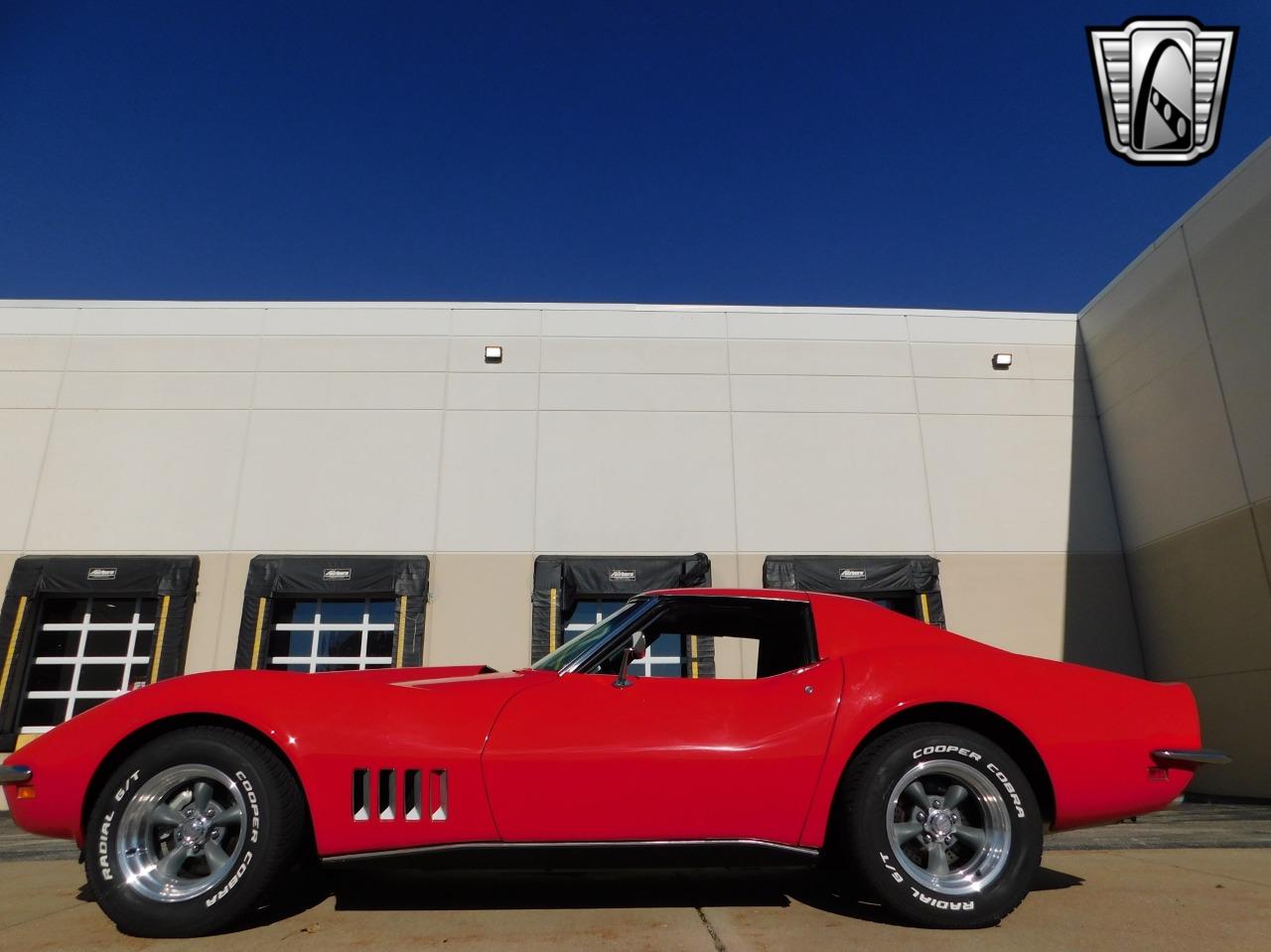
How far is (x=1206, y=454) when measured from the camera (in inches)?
335

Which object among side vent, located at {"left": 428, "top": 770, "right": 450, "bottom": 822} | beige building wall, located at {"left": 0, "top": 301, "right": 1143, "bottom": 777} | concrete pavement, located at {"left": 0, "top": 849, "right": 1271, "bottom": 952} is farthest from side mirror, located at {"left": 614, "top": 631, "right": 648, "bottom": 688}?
beige building wall, located at {"left": 0, "top": 301, "right": 1143, "bottom": 777}

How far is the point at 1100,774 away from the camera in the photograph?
8.50 feet

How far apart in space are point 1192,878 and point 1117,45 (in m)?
5.33

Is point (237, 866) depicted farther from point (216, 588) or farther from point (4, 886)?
point (216, 588)

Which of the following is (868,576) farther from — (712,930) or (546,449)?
(712,930)

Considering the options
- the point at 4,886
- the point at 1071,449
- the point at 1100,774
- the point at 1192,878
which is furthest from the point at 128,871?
the point at 1071,449

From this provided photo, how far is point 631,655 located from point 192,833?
5.11 ft

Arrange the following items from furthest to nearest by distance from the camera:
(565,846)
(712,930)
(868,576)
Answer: (868,576), (565,846), (712,930)

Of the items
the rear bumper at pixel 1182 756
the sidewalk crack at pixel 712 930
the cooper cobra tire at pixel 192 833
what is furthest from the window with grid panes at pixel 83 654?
the rear bumper at pixel 1182 756

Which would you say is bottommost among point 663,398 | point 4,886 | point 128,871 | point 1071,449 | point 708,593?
point 4,886

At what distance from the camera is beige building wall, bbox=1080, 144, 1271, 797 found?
7.73 m

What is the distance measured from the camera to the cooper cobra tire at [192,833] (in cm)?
236

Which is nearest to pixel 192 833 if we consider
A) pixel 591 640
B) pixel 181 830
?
pixel 181 830

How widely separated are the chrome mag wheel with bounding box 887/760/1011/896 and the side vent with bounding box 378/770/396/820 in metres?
1.63
